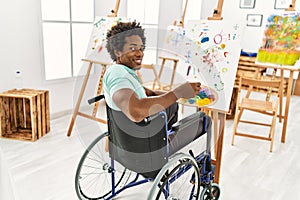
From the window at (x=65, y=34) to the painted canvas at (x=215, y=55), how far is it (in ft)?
5.53

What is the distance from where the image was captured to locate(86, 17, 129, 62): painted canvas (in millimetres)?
Result: 2705

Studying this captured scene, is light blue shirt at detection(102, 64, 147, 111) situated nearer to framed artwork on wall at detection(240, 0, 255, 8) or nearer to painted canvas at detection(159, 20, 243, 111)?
painted canvas at detection(159, 20, 243, 111)

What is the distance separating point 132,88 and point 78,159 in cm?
130

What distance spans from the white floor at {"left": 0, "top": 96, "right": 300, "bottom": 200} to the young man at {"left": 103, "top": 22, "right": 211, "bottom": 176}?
0.81 meters

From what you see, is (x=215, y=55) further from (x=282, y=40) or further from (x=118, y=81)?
(x=282, y=40)

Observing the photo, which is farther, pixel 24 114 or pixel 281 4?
pixel 281 4

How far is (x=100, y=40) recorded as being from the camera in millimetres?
2764

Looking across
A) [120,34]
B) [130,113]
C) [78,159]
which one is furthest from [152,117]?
[78,159]

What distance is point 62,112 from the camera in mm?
3436

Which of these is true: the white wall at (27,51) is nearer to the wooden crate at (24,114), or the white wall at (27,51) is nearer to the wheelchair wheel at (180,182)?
the wooden crate at (24,114)

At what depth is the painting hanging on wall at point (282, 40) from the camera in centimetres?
293

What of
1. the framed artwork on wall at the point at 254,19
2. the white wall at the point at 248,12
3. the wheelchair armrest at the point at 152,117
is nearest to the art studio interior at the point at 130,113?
the wheelchair armrest at the point at 152,117

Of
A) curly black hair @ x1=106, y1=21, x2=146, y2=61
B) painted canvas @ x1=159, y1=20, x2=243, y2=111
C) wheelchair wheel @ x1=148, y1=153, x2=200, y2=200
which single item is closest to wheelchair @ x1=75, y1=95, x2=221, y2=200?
wheelchair wheel @ x1=148, y1=153, x2=200, y2=200

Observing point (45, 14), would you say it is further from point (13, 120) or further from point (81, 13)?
point (13, 120)
